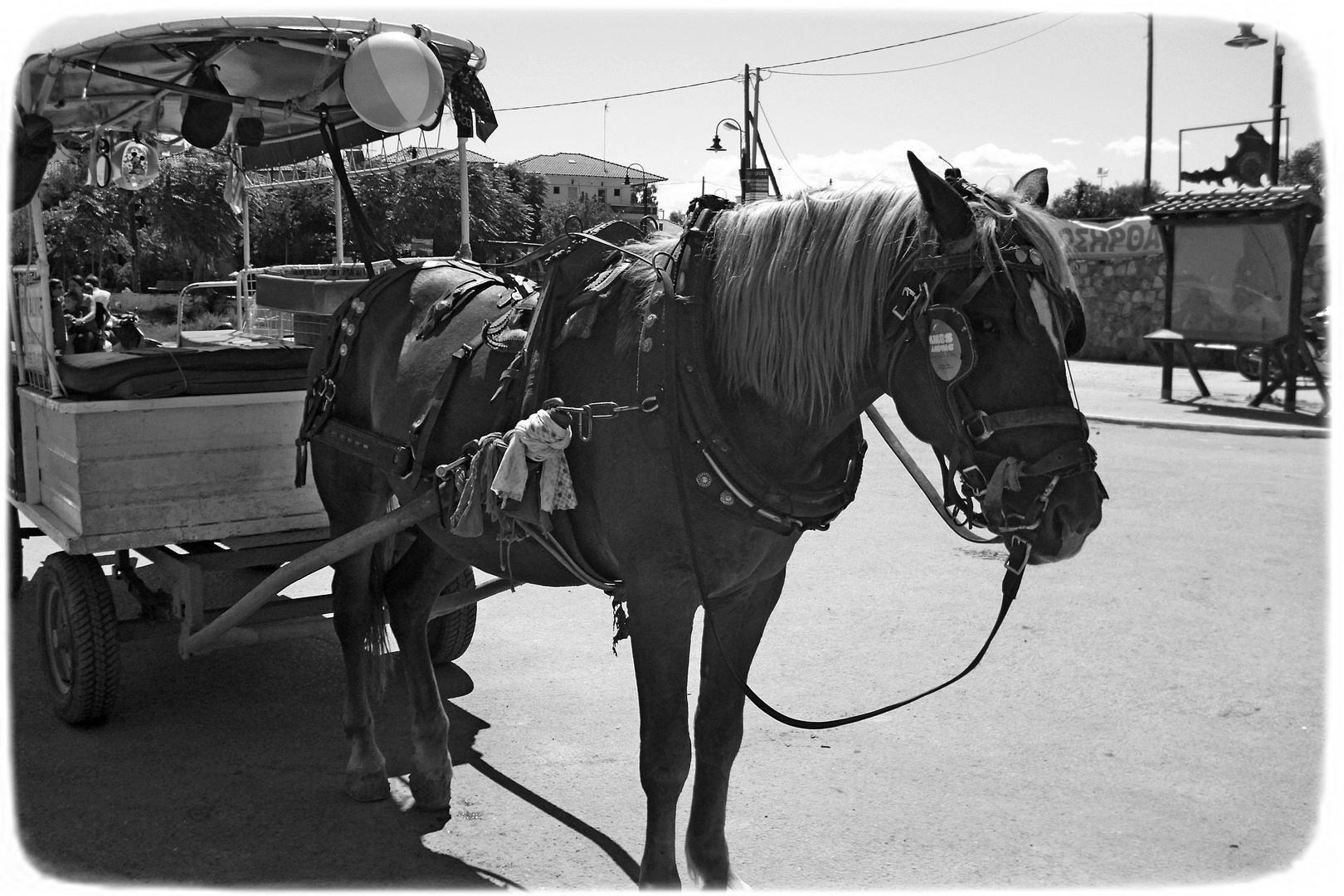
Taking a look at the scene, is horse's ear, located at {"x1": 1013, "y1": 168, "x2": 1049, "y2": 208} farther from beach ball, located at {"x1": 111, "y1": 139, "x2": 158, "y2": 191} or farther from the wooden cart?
beach ball, located at {"x1": 111, "y1": 139, "x2": 158, "y2": 191}

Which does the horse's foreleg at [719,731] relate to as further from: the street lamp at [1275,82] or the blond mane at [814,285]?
the street lamp at [1275,82]

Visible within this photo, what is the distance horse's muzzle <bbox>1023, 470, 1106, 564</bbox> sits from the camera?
221 cm

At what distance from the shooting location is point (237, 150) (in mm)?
5891

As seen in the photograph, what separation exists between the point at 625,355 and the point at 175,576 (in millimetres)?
2350

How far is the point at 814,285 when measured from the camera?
8.40 ft

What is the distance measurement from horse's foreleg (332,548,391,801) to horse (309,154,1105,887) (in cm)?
73

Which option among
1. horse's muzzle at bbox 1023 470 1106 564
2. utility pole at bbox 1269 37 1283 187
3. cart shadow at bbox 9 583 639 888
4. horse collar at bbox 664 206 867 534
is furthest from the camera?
utility pole at bbox 1269 37 1283 187

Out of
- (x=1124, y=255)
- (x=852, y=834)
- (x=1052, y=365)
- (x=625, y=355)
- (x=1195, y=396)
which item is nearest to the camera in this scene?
(x=1052, y=365)

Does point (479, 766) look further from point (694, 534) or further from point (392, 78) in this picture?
point (392, 78)

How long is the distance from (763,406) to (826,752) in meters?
1.83

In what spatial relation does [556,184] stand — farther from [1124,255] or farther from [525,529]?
[525,529]

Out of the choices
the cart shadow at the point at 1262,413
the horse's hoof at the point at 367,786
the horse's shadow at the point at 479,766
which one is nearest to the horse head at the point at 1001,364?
the horse's shadow at the point at 479,766

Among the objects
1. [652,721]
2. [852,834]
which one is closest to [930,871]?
[852,834]

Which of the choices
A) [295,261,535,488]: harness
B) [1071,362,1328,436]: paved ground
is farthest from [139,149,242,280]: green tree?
[295,261,535,488]: harness
